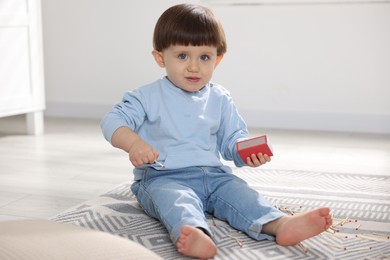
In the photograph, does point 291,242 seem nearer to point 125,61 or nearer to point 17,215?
point 17,215

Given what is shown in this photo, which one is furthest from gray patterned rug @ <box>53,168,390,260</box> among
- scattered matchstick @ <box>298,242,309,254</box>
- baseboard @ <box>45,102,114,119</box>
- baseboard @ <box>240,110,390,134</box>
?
baseboard @ <box>45,102,114,119</box>

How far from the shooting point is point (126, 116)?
142 cm

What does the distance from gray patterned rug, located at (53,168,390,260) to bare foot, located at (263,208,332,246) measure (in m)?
0.02

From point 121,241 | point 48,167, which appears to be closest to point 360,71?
point 48,167

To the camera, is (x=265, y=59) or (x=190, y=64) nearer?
(x=190, y=64)

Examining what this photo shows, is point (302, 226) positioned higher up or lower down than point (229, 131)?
Result: lower down

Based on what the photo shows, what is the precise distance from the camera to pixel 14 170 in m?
2.02

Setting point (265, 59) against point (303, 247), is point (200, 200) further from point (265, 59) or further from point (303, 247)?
point (265, 59)

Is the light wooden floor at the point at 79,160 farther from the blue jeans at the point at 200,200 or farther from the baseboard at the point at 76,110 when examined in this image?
the blue jeans at the point at 200,200

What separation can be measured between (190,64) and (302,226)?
453 mm

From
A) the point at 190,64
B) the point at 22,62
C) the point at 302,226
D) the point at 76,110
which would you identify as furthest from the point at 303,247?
the point at 76,110

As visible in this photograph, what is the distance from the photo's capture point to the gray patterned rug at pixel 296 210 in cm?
123

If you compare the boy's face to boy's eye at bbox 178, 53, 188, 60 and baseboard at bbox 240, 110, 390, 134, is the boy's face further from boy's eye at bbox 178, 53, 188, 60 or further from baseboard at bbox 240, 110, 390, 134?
baseboard at bbox 240, 110, 390, 134

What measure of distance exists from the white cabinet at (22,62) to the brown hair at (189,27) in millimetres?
1293
